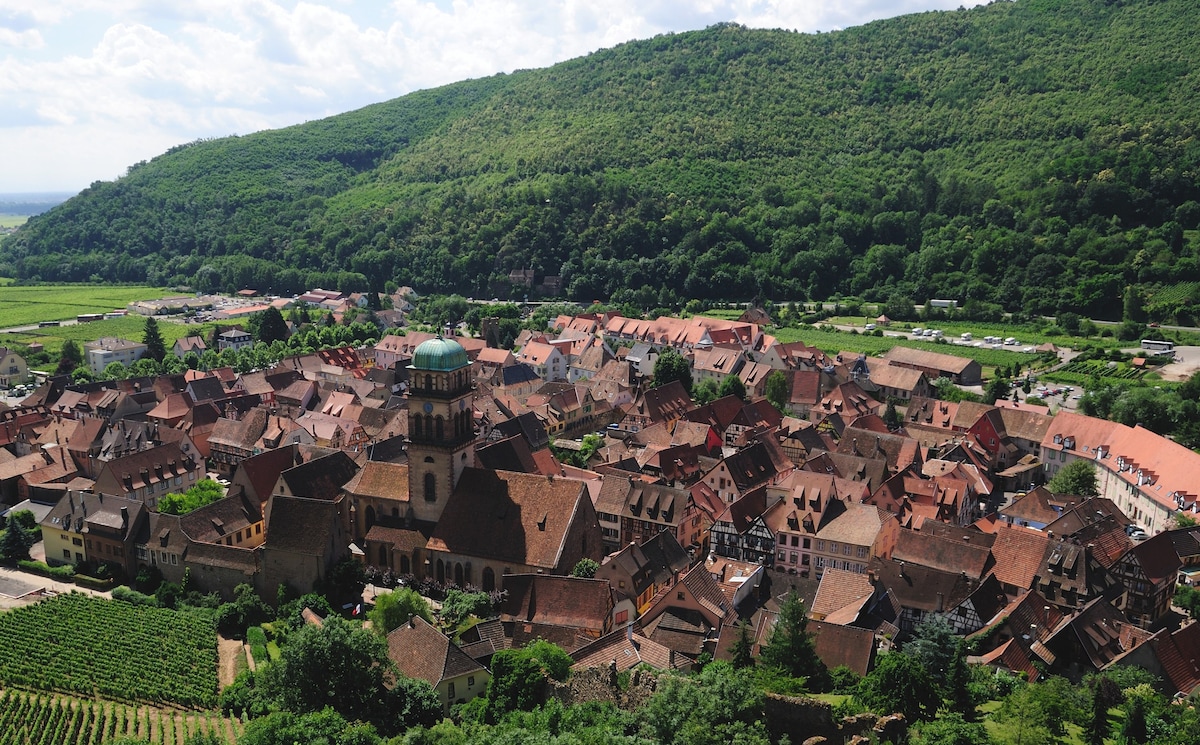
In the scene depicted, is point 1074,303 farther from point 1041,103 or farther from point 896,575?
point 896,575

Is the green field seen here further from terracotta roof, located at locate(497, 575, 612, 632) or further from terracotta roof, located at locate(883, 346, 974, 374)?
terracotta roof, located at locate(497, 575, 612, 632)

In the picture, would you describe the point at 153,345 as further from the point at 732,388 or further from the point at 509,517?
the point at 509,517

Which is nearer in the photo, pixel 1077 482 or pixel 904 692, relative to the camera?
pixel 904 692

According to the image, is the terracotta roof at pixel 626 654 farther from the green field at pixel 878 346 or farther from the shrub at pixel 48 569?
the green field at pixel 878 346

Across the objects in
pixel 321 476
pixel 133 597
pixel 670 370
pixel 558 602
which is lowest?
pixel 133 597

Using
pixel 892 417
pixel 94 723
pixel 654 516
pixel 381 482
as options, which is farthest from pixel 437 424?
pixel 892 417

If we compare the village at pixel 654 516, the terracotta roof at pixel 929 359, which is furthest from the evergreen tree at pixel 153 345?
the terracotta roof at pixel 929 359

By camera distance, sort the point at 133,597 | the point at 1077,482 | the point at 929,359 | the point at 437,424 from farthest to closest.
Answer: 1. the point at 929,359
2. the point at 1077,482
3. the point at 133,597
4. the point at 437,424

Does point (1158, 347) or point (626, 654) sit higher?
point (1158, 347)
